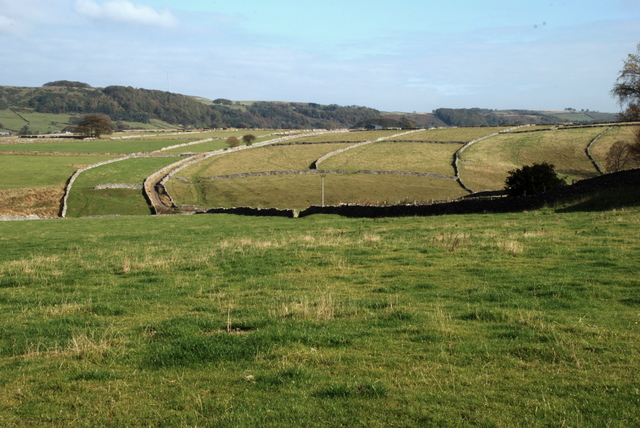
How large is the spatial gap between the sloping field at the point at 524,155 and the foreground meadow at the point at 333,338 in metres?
57.8

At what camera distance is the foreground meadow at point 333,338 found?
6.26 metres

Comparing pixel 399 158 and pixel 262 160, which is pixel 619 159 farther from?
pixel 262 160

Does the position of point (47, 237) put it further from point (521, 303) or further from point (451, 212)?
point (521, 303)

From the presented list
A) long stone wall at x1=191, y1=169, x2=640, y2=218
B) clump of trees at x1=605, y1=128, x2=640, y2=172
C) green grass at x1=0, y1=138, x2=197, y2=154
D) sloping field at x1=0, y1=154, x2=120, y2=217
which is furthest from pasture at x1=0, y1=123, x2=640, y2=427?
green grass at x1=0, y1=138, x2=197, y2=154

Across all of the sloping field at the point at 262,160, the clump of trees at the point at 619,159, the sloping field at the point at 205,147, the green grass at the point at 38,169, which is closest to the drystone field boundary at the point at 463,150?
the clump of trees at the point at 619,159

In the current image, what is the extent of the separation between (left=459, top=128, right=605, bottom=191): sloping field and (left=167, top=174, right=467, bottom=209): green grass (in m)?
6.36

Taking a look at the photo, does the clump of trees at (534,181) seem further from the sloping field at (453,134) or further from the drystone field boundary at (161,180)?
the sloping field at (453,134)

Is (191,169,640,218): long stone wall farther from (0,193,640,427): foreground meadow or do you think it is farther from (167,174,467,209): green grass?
(167,174,467,209): green grass

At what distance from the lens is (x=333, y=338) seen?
28.7ft

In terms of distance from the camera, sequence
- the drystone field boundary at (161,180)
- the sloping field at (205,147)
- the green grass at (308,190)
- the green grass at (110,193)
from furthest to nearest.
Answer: the sloping field at (205,147)
the green grass at (308,190)
the drystone field boundary at (161,180)
the green grass at (110,193)

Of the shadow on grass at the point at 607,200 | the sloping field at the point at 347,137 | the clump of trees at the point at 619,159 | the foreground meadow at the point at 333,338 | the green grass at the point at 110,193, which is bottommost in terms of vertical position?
the green grass at the point at 110,193

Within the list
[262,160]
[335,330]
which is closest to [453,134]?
[262,160]

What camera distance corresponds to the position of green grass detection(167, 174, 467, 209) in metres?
64.6

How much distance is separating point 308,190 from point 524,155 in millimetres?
42832
